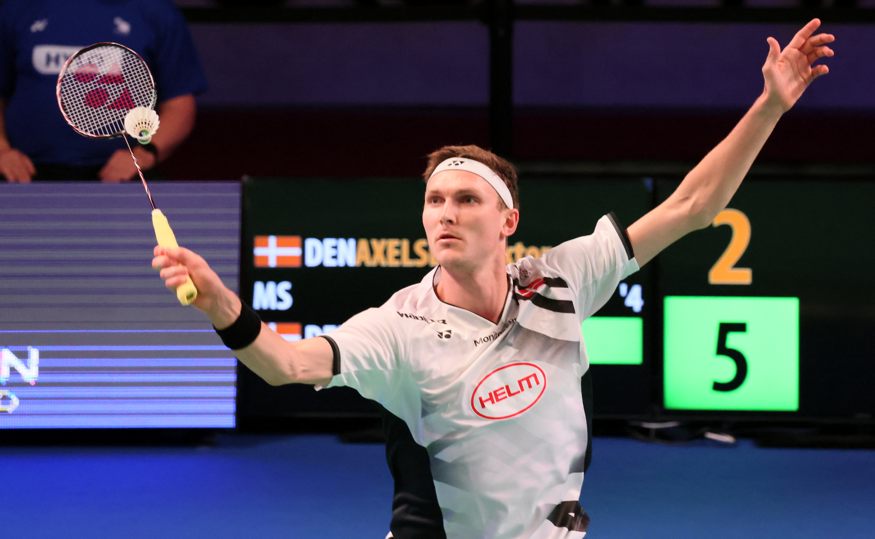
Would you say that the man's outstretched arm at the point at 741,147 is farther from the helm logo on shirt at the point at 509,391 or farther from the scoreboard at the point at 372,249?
the scoreboard at the point at 372,249

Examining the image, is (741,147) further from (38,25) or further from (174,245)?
(38,25)

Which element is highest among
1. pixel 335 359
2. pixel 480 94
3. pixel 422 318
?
pixel 480 94

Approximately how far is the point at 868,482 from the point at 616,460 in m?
1.24

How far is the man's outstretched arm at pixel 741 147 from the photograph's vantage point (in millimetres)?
3658

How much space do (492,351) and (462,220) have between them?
379 millimetres

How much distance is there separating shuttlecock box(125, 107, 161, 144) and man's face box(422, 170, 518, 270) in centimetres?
84

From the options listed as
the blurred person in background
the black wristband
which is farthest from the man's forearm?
the blurred person in background

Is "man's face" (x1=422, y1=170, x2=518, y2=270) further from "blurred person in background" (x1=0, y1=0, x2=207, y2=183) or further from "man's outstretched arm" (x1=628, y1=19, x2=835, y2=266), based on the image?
"blurred person in background" (x1=0, y1=0, x2=207, y2=183)

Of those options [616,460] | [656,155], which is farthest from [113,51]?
[656,155]

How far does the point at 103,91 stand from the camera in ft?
15.0

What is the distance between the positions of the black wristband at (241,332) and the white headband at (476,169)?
0.92 m

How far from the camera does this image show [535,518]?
354cm

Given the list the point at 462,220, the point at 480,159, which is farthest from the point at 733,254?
the point at 462,220

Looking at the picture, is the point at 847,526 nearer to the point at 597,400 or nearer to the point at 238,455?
the point at 597,400
